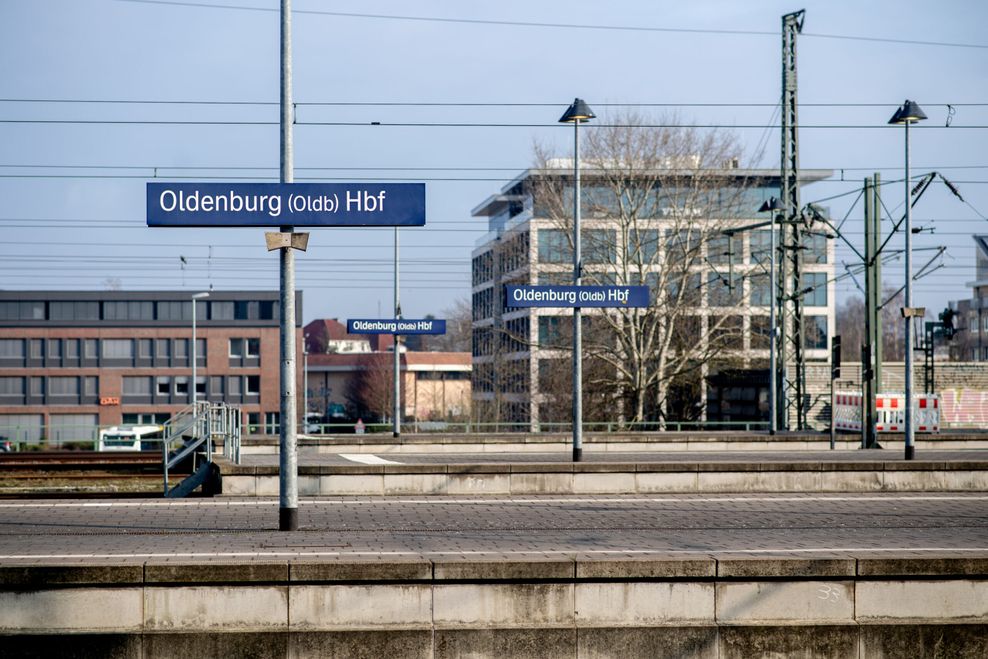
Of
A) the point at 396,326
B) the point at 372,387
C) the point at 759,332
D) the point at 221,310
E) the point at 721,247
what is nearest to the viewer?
the point at 396,326

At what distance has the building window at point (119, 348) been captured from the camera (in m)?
78.6

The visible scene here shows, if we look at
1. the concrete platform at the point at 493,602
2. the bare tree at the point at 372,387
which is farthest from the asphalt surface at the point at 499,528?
the bare tree at the point at 372,387

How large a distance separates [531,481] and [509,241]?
34.8 meters

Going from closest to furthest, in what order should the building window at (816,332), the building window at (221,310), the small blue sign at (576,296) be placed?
the small blue sign at (576,296) < the building window at (816,332) < the building window at (221,310)

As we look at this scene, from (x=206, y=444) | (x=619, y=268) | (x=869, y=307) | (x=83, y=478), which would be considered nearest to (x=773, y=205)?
(x=869, y=307)

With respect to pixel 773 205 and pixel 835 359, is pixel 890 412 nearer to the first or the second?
pixel 773 205

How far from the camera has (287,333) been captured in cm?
1248

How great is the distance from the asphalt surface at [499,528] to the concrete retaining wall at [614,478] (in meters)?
0.60

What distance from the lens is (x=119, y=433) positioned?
5684 centimetres

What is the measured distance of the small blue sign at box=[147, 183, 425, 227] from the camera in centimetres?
1290

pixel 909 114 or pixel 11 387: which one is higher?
pixel 909 114

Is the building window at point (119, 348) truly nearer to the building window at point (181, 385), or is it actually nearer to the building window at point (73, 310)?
the building window at point (73, 310)

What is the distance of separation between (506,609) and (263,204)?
225 inches

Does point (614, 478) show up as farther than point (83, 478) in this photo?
No
